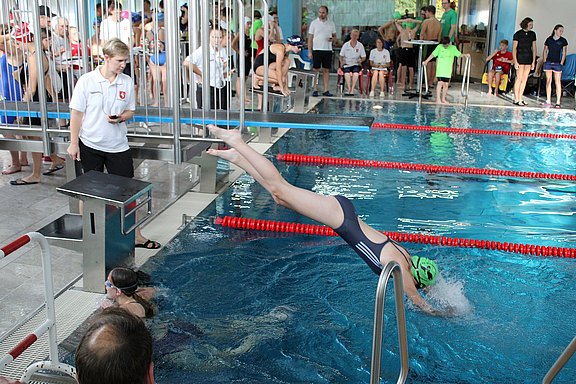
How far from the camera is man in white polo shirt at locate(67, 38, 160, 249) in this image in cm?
497

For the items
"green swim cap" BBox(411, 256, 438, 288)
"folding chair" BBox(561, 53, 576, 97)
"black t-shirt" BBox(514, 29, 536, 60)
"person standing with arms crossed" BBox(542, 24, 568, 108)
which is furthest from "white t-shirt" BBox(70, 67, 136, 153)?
"folding chair" BBox(561, 53, 576, 97)

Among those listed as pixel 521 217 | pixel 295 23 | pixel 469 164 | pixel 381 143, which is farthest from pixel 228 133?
pixel 295 23

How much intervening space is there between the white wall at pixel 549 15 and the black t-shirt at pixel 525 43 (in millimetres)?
2423

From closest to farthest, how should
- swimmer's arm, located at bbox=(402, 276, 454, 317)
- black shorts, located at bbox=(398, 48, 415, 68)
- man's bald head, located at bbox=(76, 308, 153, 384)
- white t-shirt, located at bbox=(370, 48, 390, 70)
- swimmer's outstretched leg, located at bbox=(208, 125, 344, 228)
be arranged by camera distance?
man's bald head, located at bbox=(76, 308, 153, 384), swimmer's outstretched leg, located at bbox=(208, 125, 344, 228), swimmer's arm, located at bbox=(402, 276, 454, 317), white t-shirt, located at bbox=(370, 48, 390, 70), black shorts, located at bbox=(398, 48, 415, 68)

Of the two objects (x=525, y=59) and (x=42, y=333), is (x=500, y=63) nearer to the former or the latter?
(x=525, y=59)

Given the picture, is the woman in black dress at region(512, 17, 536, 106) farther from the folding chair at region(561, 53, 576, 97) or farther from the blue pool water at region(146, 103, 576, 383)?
the blue pool water at region(146, 103, 576, 383)

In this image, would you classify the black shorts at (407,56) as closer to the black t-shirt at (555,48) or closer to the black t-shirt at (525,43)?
the black t-shirt at (525,43)

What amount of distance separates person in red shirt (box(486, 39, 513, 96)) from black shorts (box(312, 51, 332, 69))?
3904mm

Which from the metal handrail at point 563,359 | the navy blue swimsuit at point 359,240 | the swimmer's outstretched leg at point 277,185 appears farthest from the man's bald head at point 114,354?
the navy blue swimsuit at point 359,240

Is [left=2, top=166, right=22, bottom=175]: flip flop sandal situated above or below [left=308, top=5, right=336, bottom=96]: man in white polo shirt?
below

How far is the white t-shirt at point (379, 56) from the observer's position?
15.3 m

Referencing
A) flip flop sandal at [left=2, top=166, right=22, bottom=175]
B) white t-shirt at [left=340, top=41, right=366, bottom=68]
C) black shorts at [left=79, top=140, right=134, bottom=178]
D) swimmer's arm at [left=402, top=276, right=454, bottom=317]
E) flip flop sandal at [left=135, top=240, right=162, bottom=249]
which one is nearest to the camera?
swimmer's arm at [left=402, top=276, right=454, bottom=317]

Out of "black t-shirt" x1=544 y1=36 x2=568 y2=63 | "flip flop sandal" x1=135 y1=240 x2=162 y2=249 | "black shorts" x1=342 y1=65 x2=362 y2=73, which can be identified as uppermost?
"black t-shirt" x1=544 y1=36 x2=568 y2=63

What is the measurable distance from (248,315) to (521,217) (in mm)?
3534
